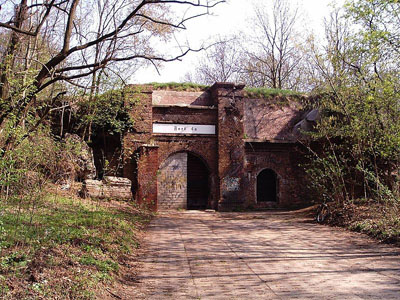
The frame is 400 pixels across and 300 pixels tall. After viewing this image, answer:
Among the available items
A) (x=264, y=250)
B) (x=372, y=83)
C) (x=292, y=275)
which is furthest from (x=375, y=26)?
(x=292, y=275)

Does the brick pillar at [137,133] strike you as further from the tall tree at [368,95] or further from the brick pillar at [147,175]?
the tall tree at [368,95]

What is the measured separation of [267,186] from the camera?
20.5 m

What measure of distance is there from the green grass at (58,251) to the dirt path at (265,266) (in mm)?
595

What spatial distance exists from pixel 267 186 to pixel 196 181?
3.68m

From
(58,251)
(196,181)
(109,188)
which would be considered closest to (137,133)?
(109,188)

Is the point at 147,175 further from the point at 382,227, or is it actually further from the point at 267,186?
the point at 382,227

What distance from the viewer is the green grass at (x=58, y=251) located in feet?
14.3

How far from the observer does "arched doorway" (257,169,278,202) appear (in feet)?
66.9

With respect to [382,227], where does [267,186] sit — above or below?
above

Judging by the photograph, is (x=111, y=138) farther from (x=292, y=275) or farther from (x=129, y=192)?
(x=292, y=275)

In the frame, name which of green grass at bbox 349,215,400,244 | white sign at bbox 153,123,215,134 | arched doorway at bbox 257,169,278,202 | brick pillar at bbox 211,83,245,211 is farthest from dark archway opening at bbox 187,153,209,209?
green grass at bbox 349,215,400,244

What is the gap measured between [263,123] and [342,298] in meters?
16.2

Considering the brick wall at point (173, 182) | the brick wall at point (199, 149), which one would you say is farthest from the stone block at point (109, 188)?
the brick wall at point (199, 149)

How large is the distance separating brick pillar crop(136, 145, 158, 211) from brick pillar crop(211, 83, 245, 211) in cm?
334
